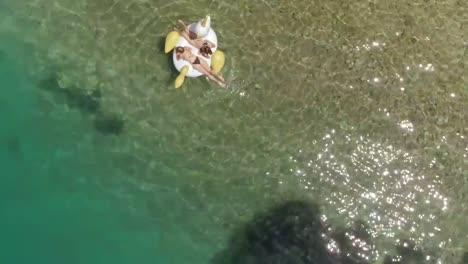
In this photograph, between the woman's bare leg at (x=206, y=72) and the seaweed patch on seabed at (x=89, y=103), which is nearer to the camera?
the woman's bare leg at (x=206, y=72)

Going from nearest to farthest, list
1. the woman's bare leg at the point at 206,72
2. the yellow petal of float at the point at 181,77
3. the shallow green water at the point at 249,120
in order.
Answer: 1. the yellow petal of float at the point at 181,77
2. the woman's bare leg at the point at 206,72
3. the shallow green water at the point at 249,120

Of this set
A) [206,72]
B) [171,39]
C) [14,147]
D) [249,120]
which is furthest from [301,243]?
[14,147]

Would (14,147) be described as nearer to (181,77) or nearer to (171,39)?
(181,77)

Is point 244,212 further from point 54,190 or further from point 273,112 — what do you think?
point 54,190

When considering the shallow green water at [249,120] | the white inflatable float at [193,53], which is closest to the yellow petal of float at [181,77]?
the white inflatable float at [193,53]

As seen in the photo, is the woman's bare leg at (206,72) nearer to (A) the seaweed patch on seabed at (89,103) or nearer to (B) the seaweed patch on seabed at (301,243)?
(A) the seaweed patch on seabed at (89,103)

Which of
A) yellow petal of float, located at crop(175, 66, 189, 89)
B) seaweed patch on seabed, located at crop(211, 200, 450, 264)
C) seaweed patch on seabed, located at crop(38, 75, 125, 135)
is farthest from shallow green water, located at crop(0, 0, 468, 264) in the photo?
yellow petal of float, located at crop(175, 66, 189, 89)

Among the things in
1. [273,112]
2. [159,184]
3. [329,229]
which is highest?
[273,112]

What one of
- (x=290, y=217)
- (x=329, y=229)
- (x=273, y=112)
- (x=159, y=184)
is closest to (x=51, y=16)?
(x=159, y=184)
